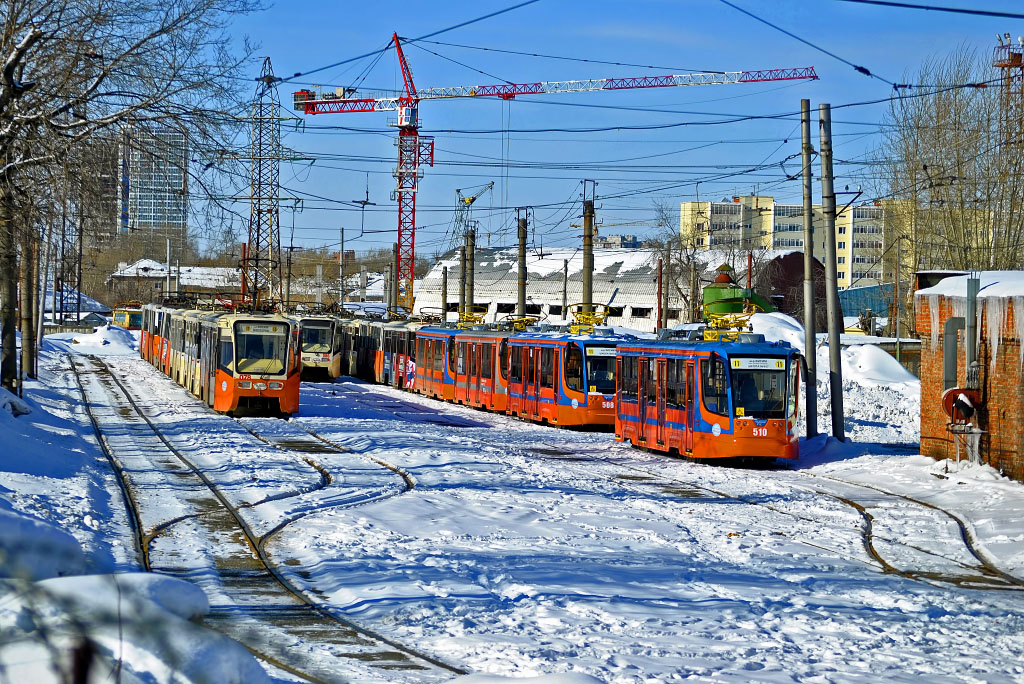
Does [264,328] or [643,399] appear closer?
[643,399]

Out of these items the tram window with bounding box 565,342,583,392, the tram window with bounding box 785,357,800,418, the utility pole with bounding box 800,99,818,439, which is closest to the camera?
the tram window with bounding box 785,357,800,418

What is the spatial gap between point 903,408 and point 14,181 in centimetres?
2982

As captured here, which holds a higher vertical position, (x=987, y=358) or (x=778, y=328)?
(x=778, y=328)

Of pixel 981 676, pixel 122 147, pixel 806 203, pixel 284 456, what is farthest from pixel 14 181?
pixel 806 203

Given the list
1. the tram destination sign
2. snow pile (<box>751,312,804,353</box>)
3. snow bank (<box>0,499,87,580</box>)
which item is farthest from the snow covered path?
snow pile (<box>751,312,804,353</box>)

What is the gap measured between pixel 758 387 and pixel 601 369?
812 cm

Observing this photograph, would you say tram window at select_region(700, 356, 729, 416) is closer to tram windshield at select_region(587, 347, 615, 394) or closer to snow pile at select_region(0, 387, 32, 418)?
tram windshield at select_region(587, 347, 615, 394)

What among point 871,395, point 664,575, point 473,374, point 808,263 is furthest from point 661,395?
point 871,395

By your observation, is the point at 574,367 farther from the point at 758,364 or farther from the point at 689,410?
the point at 758,364

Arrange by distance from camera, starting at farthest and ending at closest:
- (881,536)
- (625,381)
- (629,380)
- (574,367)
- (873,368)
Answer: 1. (873,368)
2. (574,367)
3. (625,381)
4. (629,380)
5. (881,536)

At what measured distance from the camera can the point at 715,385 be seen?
21.9 meters

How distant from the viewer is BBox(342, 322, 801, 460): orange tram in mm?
21766

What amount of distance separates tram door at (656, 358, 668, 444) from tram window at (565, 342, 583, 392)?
5943mm

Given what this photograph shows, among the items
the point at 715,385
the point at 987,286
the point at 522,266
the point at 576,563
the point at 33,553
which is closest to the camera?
the point at 33,553
